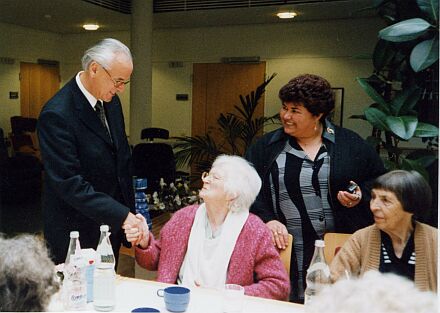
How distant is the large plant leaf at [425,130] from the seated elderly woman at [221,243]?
2.02ft

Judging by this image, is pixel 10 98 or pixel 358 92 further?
pixel 10 98

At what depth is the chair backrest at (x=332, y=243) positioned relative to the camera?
1.87 metres

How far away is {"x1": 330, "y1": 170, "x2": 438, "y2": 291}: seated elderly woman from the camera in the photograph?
1.54 metres

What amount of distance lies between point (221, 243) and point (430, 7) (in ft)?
3.57

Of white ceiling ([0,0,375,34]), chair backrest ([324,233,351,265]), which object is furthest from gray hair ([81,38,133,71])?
white ceiling ([0,0,375,34])

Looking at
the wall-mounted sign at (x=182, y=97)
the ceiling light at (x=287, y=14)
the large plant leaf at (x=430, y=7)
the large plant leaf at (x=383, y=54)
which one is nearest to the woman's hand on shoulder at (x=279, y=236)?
the large plant leaf at (x=383, y=54)

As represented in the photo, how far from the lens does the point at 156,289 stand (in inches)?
66.8

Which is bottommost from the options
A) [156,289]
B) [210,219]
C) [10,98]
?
[156,289]

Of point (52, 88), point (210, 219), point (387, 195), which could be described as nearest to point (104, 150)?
point (210, 219)

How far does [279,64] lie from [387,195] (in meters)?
5.60

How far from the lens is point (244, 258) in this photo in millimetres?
1842

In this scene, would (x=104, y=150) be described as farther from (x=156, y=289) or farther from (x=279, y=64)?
(x=279, y=64)

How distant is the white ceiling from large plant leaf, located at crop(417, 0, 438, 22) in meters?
3.90

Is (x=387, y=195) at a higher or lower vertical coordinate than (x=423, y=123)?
lower
